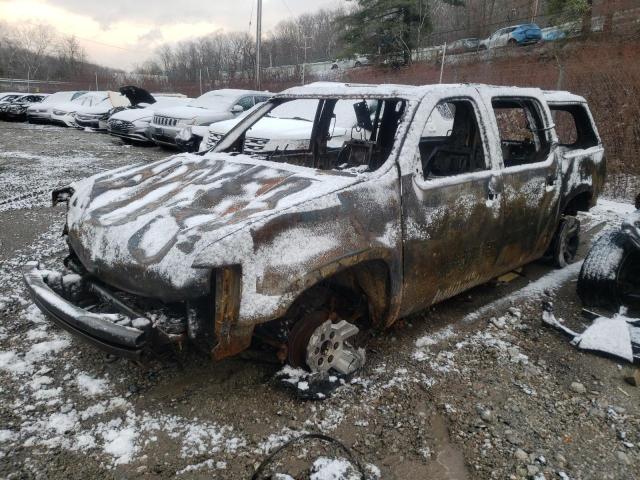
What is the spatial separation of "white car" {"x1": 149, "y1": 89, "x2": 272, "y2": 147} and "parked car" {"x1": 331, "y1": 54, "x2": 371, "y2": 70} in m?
18.7

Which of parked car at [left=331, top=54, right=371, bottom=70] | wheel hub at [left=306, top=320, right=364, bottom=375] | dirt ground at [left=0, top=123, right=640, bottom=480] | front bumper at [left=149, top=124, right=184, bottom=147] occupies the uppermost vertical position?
parked car at [left=331, top=54, right=371, bottom=70]

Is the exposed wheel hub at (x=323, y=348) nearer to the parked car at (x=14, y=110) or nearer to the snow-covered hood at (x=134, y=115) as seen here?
the snow-covered hood at (x=134, y=115)

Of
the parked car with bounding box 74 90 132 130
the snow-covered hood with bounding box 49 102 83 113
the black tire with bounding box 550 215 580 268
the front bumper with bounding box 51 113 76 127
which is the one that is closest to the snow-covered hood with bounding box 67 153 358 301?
the black tire with bounding box 550 215 580 268

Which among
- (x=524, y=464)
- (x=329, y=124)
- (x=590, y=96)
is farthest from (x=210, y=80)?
(x=524, y=464)

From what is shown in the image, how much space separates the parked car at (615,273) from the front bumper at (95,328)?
3459 mm

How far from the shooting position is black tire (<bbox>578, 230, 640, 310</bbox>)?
3.80 meters

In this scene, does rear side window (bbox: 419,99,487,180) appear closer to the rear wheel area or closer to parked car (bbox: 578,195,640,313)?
parked car (bbox: 578,195,640,313)

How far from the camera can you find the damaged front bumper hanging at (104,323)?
7.18ft

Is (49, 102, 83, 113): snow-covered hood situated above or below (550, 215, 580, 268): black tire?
above

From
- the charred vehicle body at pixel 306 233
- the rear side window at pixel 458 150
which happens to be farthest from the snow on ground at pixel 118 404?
the rear side window at pixel 458 150

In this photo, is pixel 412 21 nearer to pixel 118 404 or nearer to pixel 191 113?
pixel 191 113

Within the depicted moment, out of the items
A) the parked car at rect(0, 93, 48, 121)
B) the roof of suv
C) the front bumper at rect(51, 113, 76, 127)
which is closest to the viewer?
the roof of suv

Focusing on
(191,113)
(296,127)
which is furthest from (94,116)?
(296,127)

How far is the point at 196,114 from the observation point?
1129 centimetres
